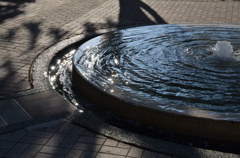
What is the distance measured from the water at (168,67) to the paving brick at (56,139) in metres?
0.95

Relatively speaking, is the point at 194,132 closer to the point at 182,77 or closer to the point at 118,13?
the point at 182,77

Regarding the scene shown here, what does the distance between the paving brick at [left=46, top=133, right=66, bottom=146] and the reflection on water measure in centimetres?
97

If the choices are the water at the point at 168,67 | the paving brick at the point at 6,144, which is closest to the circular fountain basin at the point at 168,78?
the water at the point at 168,67

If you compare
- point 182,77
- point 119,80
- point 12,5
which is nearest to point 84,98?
point 119,80

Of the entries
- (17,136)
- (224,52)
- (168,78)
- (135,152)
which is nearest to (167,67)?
(168,78)

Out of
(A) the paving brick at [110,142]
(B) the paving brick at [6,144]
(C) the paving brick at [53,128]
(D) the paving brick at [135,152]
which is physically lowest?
(C) the paving brick at [53,128]

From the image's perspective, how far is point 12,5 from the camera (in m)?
12.1

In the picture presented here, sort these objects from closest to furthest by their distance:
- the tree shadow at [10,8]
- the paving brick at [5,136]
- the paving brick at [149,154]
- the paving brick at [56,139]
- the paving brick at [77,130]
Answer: the paving brick at [149,154], the paving brick at [56,139], the paving brick at [5,136], the paving brick at [77,130], the tree shadow at [10,8]

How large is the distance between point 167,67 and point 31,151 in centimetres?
277

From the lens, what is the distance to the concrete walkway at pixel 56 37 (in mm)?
3855

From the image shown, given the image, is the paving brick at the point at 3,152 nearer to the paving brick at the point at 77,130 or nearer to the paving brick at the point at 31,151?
the paving brick at the point at 31,151

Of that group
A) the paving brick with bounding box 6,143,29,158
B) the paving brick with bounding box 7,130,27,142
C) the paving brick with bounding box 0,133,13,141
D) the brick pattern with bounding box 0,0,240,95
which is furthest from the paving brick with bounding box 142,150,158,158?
the brick pattern with bounding box 0,0,240,95

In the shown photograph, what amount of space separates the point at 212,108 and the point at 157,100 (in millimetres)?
681

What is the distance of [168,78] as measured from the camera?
5410mm
